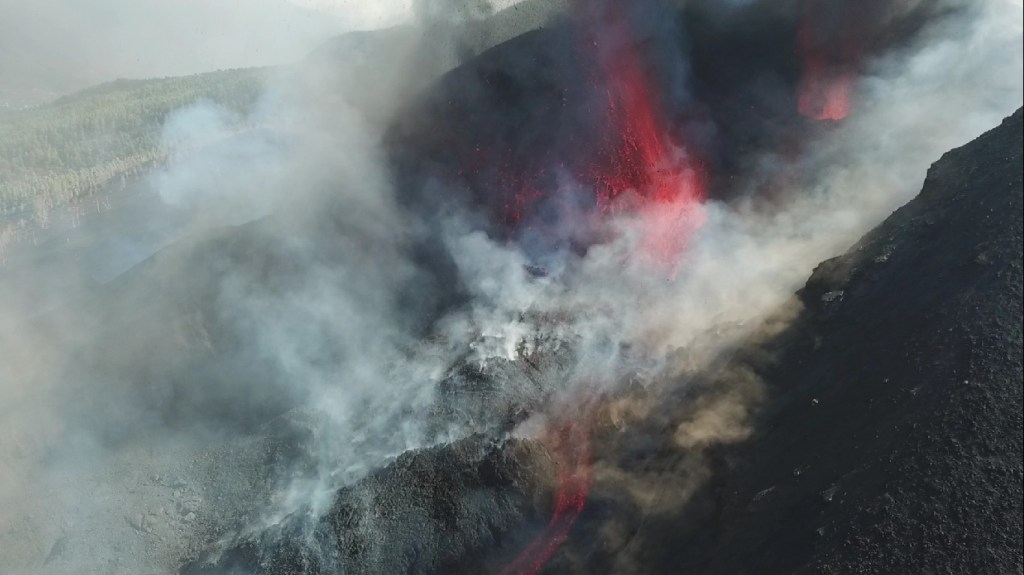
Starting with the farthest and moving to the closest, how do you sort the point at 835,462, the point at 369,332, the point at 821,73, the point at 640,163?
the point at 640,163
the point at 821,73
the point at 369,332
the point at 835,462

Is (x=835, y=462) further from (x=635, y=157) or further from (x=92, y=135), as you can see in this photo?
(x=92, y=135)

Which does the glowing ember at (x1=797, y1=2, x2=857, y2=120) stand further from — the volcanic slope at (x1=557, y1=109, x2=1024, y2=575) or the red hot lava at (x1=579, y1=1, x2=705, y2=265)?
the volcanic slope at (x1=557, y1=109, x2=1024, y2=575)

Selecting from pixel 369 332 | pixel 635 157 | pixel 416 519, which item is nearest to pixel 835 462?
pixel 416 519

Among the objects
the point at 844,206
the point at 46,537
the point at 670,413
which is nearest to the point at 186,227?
the point at 46,537

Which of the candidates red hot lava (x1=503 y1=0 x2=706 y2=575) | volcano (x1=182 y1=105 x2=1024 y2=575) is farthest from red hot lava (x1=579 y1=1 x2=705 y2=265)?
volcano (x1=182 y1=105 x2=1024 y2=575)

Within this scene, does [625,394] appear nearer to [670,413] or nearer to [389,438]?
[670,413]
